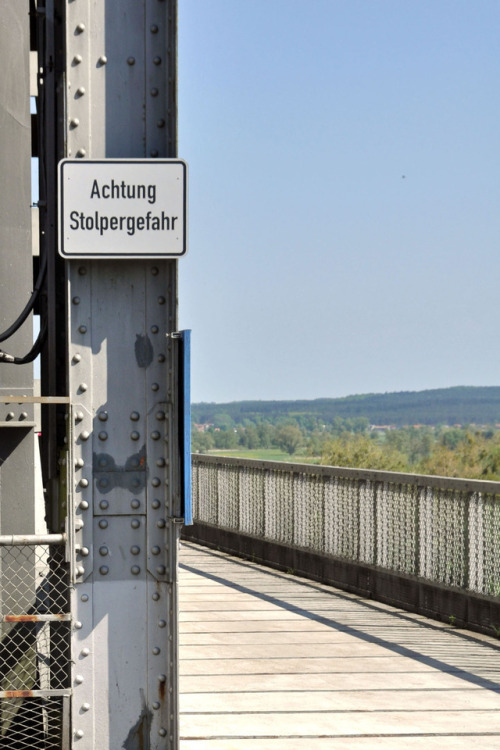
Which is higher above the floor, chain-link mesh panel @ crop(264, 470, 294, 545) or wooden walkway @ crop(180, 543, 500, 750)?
chain-link mesh panel @ crop(264, 470, 294, 545)


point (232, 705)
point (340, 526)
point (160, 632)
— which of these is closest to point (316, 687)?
point (232, 705)

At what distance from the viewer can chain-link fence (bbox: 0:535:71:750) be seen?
7.41 m

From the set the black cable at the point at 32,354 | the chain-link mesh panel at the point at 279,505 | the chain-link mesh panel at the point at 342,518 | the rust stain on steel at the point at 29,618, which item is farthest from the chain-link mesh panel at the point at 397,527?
the rust stain on steel at the point at 29,618

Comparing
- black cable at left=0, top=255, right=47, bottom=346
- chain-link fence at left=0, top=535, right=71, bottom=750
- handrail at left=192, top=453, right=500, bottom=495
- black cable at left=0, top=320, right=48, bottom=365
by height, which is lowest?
chain-link fence at left=0, top=535, right=71, bottom=750

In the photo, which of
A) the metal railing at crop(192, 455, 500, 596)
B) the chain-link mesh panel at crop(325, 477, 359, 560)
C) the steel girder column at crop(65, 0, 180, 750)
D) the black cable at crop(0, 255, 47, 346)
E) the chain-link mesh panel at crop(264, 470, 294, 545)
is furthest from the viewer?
the chain-link mesh panel at crop(264, 470, 294, 545)

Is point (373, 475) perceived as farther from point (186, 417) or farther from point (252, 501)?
point (186, 417)

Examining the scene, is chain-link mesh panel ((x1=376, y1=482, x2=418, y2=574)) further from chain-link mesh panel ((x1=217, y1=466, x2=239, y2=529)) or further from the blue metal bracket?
the blue metal bracket

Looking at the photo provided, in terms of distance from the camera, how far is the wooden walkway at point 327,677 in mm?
8375

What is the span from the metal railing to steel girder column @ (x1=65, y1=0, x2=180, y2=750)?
201 inches

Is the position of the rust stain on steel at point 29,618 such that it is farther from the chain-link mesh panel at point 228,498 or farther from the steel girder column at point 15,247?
the chain-link mesh panel at point 228,498

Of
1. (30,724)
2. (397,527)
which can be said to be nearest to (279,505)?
(397,527)

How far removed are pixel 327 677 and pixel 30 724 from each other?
113 inches

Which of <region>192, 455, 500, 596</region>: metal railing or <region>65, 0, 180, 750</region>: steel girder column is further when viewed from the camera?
<region>192, 455, 500, 596</region>: metal railing

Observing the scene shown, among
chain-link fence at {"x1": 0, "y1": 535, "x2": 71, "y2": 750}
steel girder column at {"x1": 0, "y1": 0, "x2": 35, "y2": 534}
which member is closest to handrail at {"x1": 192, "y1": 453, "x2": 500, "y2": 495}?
chain-link fence at {"x1": 0, "y1": 535, "x2": 71, "y2": 750}
